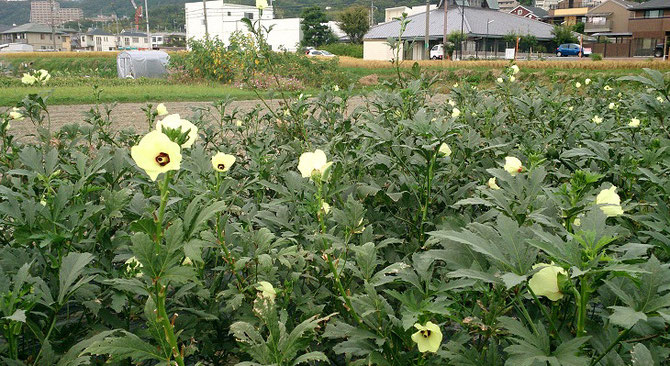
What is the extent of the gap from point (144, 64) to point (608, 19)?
4637 centimetres

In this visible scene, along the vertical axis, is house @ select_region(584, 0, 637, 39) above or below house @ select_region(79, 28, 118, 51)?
below

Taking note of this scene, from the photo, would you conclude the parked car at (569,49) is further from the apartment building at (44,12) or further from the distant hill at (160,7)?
the apartment building at (44,12)

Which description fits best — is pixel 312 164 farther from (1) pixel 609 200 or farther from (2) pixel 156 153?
(1) pixel 609 200

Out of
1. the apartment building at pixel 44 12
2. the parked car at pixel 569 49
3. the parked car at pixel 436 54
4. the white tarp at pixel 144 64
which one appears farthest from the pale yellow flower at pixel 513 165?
the apartment building at pixel 44 12

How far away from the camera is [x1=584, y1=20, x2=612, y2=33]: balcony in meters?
51.7

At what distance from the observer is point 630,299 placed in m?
0.77

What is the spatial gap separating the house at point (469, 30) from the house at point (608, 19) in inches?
309

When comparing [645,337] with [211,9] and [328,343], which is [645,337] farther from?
[211,9]

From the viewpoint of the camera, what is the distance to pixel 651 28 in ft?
126

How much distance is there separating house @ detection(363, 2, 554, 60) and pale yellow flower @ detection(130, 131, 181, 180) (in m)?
40.4

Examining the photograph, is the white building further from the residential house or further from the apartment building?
the apartment building

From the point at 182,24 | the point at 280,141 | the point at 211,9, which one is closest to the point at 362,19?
the point at 211,9

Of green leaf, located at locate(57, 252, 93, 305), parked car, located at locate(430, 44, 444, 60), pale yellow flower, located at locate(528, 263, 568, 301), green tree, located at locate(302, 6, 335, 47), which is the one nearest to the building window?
parked car, located at locate(430, 44, 444, 60)

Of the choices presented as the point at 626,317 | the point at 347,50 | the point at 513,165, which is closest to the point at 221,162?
the point at 513,165
